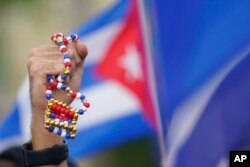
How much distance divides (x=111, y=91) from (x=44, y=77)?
4.80 ft

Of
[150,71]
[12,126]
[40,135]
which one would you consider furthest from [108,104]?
[40,135]

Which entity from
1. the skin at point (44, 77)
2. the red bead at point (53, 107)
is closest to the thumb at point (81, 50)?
the skin at point (44, 77)

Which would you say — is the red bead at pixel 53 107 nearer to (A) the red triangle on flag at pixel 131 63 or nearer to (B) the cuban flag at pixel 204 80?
(B) the cuban flag at pixel 204 80

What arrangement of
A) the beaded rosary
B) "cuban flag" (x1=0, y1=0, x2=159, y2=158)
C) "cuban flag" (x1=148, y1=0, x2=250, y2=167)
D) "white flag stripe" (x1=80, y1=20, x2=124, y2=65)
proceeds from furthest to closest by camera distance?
"white flag stripe" (x1=80, y1=20, x2=124, y2=65) → "cuban flag" (x1=0, y1=0, x2=159, y2=158) → "cuban flag" (x1=148, y1=0, x2=250, y2=167) → the beaded rosary

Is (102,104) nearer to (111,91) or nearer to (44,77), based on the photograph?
(111,91)

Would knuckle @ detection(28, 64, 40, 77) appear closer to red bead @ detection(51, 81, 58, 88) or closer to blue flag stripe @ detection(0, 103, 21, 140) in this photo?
→ red bead @ detection(51, 81, 58, 88)

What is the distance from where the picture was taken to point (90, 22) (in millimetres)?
3244

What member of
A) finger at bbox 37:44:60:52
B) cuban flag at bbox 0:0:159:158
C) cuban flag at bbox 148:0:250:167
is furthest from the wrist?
cuban flag at bbox 0:0:159:158

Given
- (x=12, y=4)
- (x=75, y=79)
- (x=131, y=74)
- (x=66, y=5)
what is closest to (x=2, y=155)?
(x=131, y=74)

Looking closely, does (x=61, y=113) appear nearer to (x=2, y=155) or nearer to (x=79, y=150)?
(x=2, y=155)

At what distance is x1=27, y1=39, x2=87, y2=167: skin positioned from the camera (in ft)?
5.61

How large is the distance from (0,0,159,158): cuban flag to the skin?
130 cm

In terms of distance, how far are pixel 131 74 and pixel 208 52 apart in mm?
353

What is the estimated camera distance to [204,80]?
292cm
